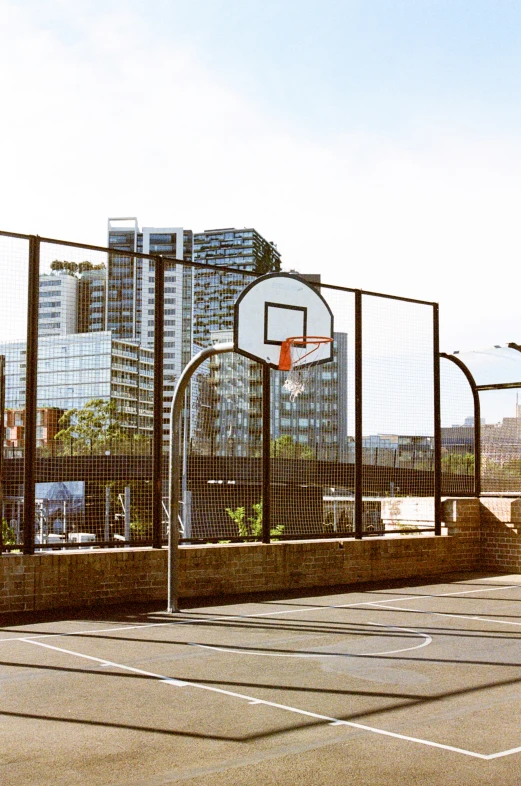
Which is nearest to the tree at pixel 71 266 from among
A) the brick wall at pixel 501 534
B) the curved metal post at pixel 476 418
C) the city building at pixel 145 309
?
the city building at pixel 145 309

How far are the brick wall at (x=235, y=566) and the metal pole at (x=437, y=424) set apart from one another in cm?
22

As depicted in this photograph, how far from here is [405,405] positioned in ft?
57.0

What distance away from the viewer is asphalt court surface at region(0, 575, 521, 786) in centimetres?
564

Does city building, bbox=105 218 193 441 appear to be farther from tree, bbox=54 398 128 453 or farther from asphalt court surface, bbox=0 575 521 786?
asphalt court surface, bbox=0 575 521 786

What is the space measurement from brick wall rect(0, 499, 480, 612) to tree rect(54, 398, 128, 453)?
72.9 inches

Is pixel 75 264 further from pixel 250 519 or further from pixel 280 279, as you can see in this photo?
pixel 250 519

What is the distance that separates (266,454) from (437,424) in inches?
178

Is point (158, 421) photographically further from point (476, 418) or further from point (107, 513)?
point (476, 418)

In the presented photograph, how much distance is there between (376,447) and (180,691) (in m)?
10.2

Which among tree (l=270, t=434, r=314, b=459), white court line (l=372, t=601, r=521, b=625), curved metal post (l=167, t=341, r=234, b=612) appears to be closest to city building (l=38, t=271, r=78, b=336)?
curved metal post (l=167, t=341, r=234, b=612)

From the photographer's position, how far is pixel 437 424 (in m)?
18.2

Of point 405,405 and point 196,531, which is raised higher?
point 405,405

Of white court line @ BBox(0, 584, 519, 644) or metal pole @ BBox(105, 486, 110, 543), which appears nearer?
white court line @ BBox(0, 584, 519, 644)

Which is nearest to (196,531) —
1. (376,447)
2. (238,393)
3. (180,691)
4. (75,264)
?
(238,393)
